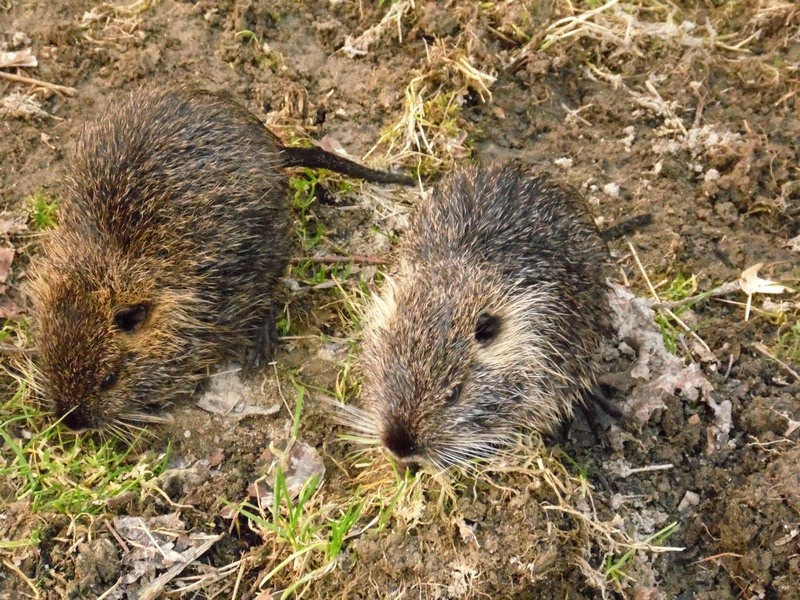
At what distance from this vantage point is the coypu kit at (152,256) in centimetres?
365

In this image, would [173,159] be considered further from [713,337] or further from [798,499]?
[798,499]

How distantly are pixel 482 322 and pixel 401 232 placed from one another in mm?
1197

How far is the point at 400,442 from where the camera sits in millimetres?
3273

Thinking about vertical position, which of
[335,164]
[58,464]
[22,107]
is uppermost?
[22,107]

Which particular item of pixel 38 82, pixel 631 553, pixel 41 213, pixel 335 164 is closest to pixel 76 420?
pixel 41 213

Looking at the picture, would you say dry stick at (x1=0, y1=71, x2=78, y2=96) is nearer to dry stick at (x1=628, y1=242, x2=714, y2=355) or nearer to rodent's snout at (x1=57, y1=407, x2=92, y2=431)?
rodent's snout at (x1=57, y1=407, x2=92, y2=431)

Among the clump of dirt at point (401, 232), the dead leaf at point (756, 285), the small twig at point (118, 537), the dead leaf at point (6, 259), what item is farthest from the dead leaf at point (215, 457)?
the dead leaf at point (756, 285)

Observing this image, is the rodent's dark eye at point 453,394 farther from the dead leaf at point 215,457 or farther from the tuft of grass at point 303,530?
the dead leaf at point 215,457

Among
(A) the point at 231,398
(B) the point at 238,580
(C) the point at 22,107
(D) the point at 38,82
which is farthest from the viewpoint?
(D) the point at 38,82

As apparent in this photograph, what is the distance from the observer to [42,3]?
496 centimetres

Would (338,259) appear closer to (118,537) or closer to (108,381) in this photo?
(108,381)

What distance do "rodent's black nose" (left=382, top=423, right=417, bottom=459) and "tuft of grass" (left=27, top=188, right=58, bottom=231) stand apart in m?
2.41

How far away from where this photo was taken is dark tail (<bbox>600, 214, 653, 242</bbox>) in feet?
14.6

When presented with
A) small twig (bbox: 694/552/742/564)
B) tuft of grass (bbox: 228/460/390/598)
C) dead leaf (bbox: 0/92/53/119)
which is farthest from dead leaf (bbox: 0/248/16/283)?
small twig (bbox: 694/552/742/564)
